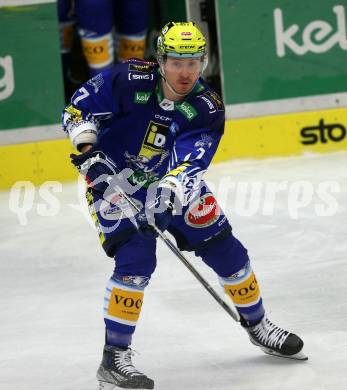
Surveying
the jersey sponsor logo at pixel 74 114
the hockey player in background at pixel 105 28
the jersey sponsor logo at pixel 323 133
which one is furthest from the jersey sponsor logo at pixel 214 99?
the hockey player in background at pixel 105 28

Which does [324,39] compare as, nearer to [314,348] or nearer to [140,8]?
[140,8]

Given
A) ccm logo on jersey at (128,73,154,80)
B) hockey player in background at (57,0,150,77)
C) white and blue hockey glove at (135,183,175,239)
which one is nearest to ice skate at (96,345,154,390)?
white and blue hockey glove at (135,183,175,239)

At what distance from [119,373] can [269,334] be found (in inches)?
23.7

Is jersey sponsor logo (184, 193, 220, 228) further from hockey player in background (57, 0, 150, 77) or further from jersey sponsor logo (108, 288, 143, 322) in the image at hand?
hockey player in background (57, 0, 150, 77)

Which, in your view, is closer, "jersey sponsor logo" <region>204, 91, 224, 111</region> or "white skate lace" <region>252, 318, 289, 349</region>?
"jersey sponsor logo" <region>204, 91, 224, 111</region>

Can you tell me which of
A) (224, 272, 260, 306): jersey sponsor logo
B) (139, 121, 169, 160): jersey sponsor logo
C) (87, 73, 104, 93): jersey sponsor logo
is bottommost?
(224, 272, 260, 306): jersey sponsor logo

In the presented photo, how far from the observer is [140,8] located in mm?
6977

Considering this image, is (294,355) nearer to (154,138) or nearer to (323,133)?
(154,138)

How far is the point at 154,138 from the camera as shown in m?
3.79

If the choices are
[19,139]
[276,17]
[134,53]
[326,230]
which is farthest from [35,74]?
[326,230]

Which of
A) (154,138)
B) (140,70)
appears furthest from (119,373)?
(140,70)

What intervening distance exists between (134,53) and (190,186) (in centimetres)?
364

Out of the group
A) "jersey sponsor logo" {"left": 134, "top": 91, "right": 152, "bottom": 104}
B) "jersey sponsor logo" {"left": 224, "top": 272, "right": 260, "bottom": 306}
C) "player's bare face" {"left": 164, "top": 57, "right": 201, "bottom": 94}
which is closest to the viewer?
"player's bare face" {"left": 164, "top": 57, "right": 201, "bottom": 94}

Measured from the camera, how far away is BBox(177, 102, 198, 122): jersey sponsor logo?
374 cm
